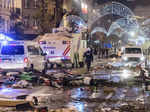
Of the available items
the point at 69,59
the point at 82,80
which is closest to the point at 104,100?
the point at 82,80

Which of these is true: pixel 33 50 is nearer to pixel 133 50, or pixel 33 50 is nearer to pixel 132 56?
pixel 132 56

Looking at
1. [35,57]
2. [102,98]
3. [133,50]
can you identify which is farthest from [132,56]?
[102,98]

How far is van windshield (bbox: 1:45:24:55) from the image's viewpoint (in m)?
14.6

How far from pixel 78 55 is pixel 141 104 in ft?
46.4

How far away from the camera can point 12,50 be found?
1469 cm

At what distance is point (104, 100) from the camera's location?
30.2 ft

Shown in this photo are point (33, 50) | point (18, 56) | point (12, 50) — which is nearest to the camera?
point (18, 56)

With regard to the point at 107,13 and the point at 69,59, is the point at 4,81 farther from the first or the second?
the point at 107,13

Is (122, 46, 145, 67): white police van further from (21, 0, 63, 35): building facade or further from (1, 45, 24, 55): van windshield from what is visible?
(21, 0, 63, 35): building facade

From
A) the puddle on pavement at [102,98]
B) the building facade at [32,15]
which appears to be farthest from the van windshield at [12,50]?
the building facade at [32,15]

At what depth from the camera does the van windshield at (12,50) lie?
47.8ft

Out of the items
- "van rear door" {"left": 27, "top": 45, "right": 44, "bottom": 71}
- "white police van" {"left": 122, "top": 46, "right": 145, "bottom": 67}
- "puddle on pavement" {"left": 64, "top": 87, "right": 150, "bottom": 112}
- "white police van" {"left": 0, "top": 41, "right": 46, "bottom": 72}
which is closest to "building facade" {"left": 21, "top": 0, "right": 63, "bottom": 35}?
"white police van" {"left": 122, "top": 46, "right": 145, "bottom": 67}

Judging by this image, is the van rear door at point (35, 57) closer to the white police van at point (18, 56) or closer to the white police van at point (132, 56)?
the white police van at point (18, 56)

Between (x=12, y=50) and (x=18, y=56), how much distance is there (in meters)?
0.63
